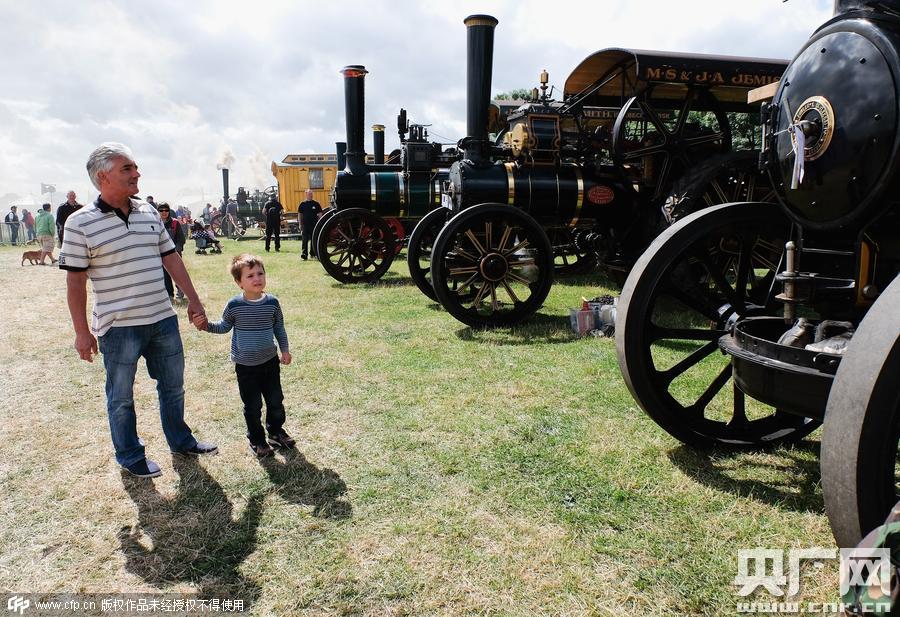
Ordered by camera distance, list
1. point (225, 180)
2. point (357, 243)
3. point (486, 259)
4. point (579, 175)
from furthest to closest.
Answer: point (225, 180)
point (357, 243)
point (579, 175)
point (486, 259)

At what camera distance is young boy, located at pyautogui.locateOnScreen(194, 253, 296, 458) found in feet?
9.80

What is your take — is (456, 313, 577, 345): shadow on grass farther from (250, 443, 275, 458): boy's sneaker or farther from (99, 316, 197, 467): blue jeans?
(99, 316, 197, 467): blue jeans

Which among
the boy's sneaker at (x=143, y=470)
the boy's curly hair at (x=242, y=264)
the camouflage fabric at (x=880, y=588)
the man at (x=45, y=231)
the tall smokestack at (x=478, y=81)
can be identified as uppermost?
the tall smokestack at (x=478, y=81)

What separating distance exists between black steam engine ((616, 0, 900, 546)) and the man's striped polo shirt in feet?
7.52

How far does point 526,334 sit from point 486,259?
839 millimetres

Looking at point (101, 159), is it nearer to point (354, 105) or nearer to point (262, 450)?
point (262, 450)

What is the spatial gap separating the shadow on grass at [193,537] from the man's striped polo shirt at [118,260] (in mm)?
838

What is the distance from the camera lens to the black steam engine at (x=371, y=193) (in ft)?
30.3

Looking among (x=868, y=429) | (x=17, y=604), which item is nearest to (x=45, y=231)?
(x=17, y=604)

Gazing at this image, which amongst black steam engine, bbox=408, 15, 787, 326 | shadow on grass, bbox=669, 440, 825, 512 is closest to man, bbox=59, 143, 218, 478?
shadow on grass, bbox=669, 440, 825, 512

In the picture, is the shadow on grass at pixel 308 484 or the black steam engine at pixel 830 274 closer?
the black steam engine at pixel 830 274

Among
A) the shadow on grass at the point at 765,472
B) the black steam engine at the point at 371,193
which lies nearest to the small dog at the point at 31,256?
the black steam engine at the point at 371,193

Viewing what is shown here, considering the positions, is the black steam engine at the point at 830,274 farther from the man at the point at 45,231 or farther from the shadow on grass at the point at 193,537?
the man at the point at 45,231

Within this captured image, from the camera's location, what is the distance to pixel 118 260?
272 cm
